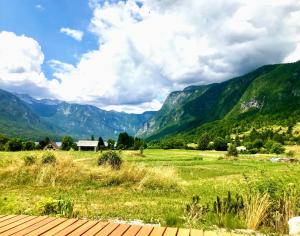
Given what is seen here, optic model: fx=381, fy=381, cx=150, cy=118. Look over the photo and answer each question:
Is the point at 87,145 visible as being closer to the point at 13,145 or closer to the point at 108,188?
the point at 13,145

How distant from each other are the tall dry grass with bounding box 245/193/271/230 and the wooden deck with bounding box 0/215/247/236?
4347 millimetres

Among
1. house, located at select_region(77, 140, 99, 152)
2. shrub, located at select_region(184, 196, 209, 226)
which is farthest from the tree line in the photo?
shrub, located at select_region(184, 196, 209, 226)

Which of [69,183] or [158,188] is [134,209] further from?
[69,183]

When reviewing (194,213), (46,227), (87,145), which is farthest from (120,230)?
(87,145)

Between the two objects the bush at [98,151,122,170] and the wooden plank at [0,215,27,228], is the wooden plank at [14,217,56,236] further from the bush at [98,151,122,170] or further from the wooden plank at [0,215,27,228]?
the bush at [98,151,122,170]

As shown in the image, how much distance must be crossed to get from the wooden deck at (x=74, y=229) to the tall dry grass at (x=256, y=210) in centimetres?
435

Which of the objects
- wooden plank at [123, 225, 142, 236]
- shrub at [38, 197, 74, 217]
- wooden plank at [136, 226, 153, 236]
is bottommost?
shrub at [38, 197, 74, 217]

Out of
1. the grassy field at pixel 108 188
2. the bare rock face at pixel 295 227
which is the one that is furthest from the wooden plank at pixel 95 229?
the bare rock face at pixel 295 227

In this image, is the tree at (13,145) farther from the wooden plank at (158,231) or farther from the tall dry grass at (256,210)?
the wooden plank at (158,231)

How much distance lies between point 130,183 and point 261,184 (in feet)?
35.6

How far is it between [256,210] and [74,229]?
6701mm

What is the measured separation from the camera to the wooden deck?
7051 millimetres

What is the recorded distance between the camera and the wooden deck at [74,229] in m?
7.05

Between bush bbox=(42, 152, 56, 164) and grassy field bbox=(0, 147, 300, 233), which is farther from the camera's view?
bush bbox=(42, 152, 56, 164)
